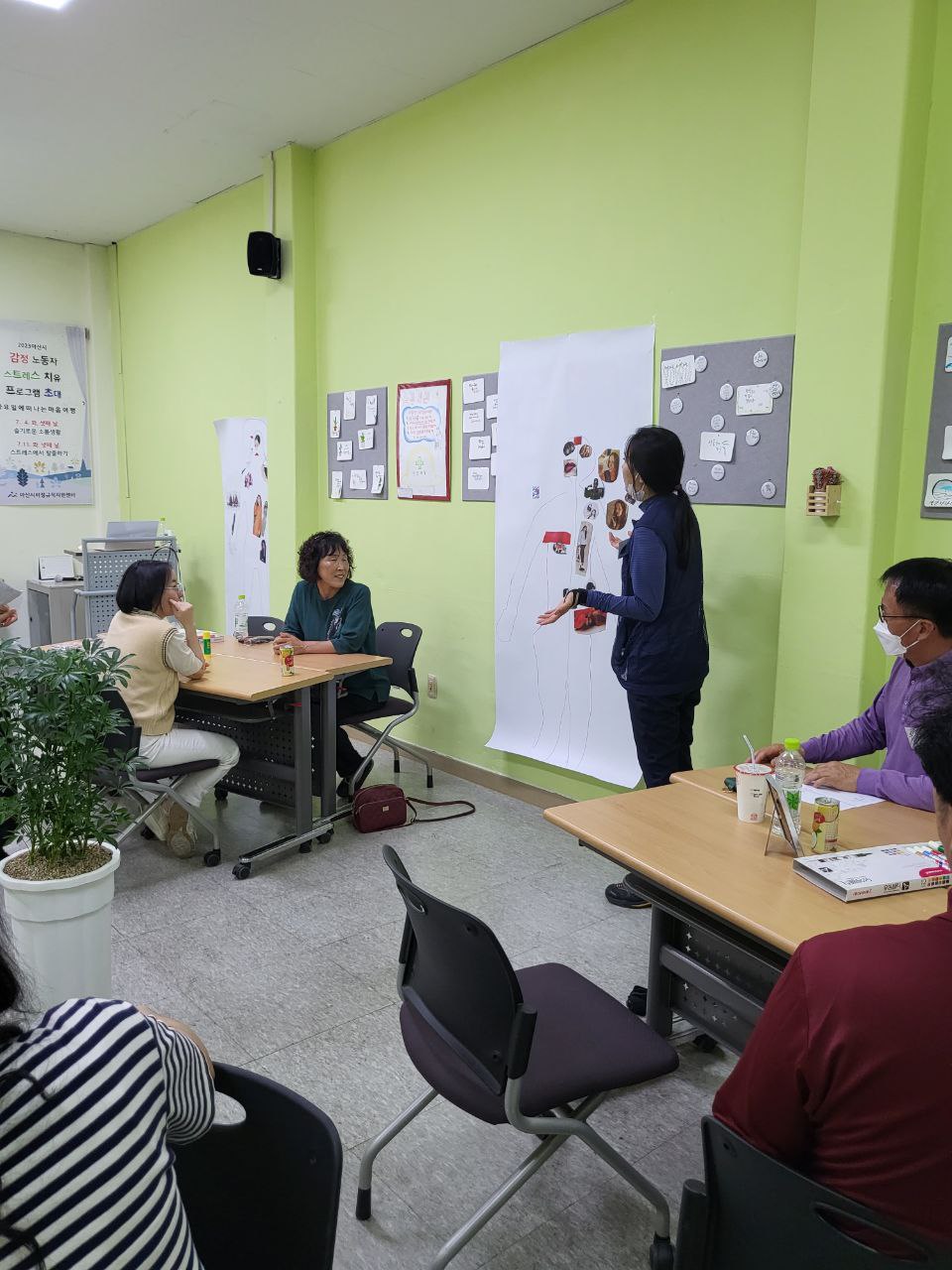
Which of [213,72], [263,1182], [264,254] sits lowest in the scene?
[263,1182]

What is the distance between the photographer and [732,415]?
3387 mm

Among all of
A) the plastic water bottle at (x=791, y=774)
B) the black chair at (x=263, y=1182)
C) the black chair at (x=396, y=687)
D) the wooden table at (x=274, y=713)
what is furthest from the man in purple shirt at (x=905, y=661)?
the black chair at (x=396, y=687)

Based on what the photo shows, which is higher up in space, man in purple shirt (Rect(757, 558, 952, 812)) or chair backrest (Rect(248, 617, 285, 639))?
man in purple shirt (Rect(757, 558, 952, 812))

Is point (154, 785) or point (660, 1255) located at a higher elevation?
point (154, 785)

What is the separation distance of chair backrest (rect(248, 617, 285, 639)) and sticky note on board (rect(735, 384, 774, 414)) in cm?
272

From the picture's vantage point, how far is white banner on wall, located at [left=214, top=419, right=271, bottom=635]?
6000 millimetres

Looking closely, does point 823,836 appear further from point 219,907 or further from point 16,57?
point 16,57

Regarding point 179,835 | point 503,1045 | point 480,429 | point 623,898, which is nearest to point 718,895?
point 503,1045

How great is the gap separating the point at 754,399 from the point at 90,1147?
3147 millimetres

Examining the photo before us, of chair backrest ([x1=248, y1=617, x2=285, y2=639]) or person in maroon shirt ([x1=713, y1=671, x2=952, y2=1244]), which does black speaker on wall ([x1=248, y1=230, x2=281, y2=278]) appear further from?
person in maroon shirt ([x1=713, y1=671, x2=952, y2=1244])

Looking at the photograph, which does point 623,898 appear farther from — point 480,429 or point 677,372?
point 480,429

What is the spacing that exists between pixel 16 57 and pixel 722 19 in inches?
128

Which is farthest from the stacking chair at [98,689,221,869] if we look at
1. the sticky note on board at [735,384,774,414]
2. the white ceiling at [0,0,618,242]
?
the white ceiling at [0,0,618,242]

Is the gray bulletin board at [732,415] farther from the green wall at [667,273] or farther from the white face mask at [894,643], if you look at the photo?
the white face mask at [894,643]
